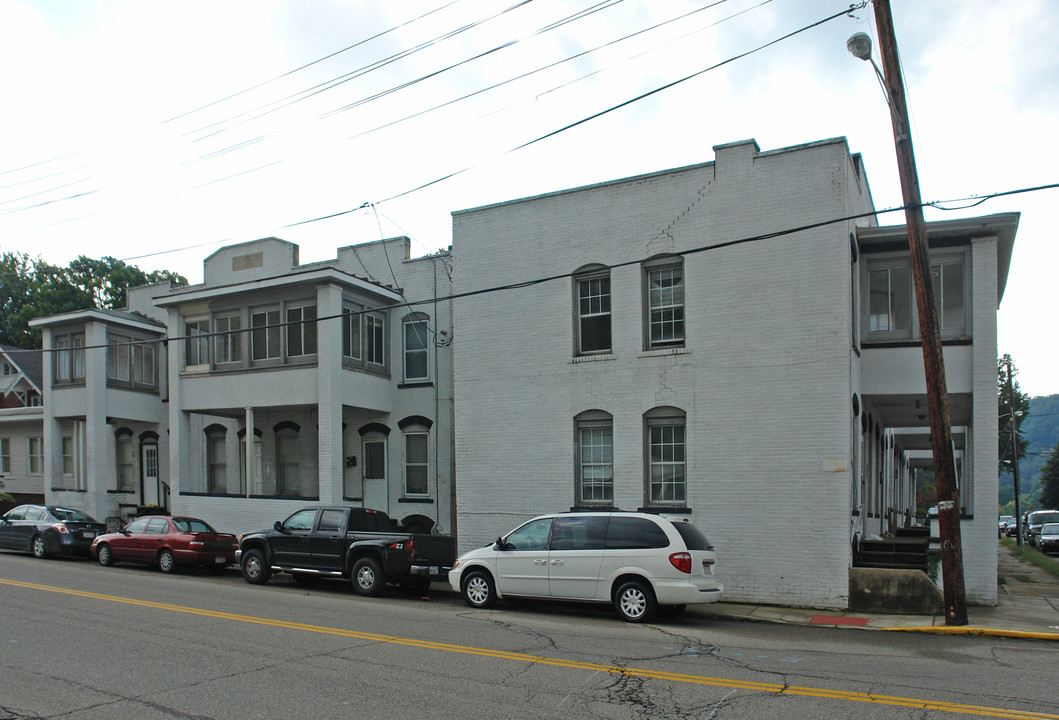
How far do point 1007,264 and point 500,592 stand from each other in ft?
41.6

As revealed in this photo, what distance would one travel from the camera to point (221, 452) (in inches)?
1006

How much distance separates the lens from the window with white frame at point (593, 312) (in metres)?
17.3

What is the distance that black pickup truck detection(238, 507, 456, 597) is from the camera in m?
15.1

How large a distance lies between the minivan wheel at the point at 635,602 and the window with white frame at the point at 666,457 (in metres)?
4.17

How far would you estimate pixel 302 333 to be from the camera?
21875mm

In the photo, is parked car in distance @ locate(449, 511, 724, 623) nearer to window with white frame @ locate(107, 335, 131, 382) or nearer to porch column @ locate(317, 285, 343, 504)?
porch column @ locate(317, 285, 343, 504)

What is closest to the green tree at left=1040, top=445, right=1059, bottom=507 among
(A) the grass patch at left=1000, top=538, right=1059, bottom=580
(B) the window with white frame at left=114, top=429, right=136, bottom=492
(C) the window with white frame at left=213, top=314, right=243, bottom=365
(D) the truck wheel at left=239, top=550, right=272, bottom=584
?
(A) the grass patch at left=1000, top=538, right=1059, bottom=580

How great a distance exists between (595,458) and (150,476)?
18023 millimetres

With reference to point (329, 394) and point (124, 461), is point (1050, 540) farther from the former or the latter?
point (124, 461)

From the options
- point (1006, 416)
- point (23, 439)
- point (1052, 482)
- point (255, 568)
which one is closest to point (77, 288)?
point (23, 439)

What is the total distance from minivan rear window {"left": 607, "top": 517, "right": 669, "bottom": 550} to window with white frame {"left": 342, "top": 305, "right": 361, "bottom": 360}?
1088 centimetres

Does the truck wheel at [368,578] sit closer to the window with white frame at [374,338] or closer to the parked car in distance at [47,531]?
the window with white frame at [374,338]

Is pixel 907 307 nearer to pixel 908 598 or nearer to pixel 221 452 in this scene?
pixel 908 598


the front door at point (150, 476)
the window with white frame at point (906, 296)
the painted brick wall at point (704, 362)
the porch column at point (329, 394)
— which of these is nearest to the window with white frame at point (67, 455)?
the front door at point (150, 476)
